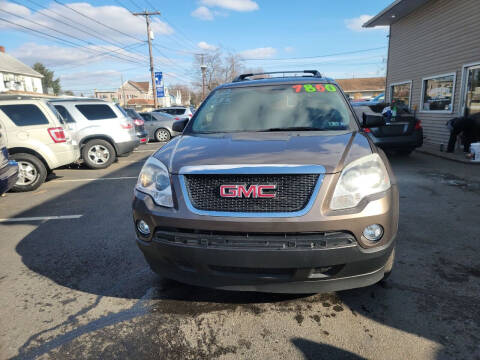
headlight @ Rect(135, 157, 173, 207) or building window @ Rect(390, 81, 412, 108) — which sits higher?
building window @ Rect(390, 81, 412, 108)

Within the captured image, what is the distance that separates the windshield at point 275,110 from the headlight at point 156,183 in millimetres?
933

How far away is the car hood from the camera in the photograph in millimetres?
2174

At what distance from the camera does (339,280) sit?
2.10 meters

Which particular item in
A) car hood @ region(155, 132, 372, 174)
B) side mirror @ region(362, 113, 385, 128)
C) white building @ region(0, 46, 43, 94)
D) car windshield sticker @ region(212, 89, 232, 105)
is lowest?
car hood @ region(155, 132, 372, 174)

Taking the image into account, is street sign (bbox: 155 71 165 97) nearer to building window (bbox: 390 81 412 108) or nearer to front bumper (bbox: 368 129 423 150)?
building window (bbox: 390 81 412 108)

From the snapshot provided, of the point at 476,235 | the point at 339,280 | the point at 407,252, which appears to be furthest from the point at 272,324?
the point at 476,235

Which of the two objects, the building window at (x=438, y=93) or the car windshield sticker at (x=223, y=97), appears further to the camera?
the building window at (x=438, y=93)

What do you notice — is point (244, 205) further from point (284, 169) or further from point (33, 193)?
point (33, 193)

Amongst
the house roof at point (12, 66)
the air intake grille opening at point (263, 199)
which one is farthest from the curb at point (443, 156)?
the house roof at point (12, 66)

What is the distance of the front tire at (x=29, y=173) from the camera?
6672 millimetres

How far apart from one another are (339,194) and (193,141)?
1366mm

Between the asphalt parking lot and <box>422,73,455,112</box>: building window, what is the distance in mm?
8340

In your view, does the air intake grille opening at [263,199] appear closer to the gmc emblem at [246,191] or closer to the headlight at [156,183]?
the gmc emblem at [246,191]

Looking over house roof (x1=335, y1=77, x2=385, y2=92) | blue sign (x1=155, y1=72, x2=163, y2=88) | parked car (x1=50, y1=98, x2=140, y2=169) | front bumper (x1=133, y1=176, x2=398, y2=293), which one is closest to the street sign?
blue sign (x1=155, y1=72, x2=163, y2=88)
